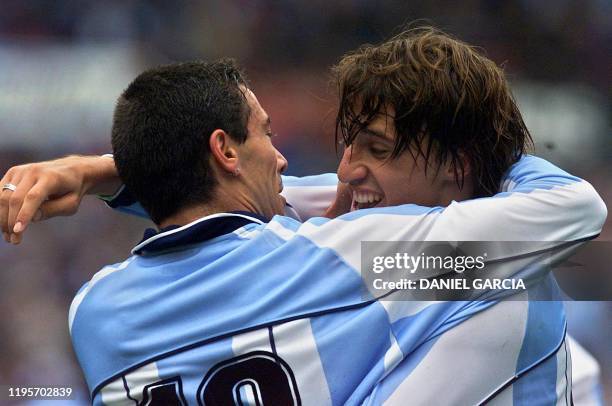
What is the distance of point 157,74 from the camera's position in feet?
5.67

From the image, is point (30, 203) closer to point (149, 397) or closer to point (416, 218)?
point (149, 397)

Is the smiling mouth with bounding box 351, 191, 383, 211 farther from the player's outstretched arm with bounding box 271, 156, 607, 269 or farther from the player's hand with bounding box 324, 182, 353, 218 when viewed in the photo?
the player's outstretched arm with bounding box 271, 156, 607, 269

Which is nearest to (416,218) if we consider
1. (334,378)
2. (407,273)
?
(407,273)

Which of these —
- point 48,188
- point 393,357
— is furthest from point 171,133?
point 393,357

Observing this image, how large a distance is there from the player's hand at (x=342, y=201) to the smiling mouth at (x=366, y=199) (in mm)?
63

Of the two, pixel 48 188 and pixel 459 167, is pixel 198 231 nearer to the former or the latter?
pixel 48 188

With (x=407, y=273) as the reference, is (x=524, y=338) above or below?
below

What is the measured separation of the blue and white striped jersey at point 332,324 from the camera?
4.92 ft

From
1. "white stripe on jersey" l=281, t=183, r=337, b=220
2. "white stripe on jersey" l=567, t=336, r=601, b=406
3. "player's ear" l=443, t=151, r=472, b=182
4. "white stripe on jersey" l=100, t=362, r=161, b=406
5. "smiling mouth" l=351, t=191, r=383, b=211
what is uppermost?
"player's ear" l=443, t=151, r=472, b=182

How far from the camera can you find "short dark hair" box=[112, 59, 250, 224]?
1671 millimetres

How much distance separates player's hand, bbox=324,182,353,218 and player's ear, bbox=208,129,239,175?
31cm

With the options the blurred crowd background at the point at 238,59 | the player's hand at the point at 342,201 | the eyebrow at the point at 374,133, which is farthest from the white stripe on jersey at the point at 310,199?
the blurred crowd background at the point at 238,59

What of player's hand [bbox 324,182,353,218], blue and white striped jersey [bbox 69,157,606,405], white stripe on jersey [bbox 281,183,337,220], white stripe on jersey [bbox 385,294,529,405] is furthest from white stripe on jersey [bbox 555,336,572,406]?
white stripe on jersey [bbox 281,183,337,220]

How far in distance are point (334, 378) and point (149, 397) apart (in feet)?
1.09
